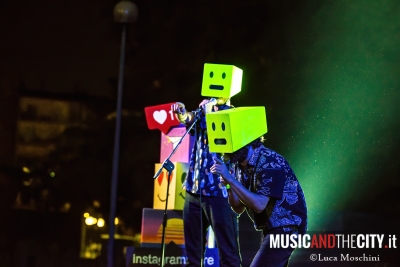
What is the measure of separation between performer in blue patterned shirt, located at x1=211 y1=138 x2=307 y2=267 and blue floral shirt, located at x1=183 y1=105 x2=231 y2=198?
1138mm

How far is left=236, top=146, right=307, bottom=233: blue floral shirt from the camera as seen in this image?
393cm

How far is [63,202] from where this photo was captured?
22.6m

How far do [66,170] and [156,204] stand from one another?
14559mm

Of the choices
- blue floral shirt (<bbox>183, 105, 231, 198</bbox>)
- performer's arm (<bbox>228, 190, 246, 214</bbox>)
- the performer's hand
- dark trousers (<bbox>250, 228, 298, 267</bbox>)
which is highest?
blue floral shirt (<bbox>183, 105, 231, 198</bbox>)

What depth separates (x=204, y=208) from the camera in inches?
207

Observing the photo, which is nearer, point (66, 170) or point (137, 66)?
point (137, 66)

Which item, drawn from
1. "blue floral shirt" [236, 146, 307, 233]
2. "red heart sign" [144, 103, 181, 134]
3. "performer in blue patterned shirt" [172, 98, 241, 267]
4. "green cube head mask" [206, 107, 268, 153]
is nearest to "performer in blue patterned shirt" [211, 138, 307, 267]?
"blue floral shirt" [236, 146, 307, 233]

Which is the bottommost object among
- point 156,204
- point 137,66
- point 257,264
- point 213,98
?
point 257,264

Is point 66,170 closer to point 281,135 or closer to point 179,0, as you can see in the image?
point 179,0

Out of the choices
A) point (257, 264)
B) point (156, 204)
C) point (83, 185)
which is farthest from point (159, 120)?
point (83, 185)

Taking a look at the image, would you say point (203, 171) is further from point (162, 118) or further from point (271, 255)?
point (162, 118)

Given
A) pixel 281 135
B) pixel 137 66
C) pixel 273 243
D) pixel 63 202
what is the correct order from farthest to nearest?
1. pixel 63 202
2. pixel 137 66
3. pixel 281 135
4. pixel 273 243

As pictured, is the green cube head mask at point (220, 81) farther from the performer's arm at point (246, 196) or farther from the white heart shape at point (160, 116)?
the performer's arm at point (246, 196)

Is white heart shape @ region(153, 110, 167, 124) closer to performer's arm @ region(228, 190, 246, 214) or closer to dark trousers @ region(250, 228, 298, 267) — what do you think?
performer's arm @ region(228, 190, 246, 214)
